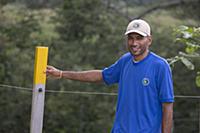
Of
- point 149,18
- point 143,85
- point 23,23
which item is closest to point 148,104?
point 143,85

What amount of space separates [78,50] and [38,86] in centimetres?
879

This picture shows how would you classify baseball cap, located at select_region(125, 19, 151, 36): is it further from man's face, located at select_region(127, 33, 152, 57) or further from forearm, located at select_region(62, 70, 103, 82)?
forearm, located at select_region(62, 70, 103, 82)

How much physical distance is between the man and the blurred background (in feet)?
24.5

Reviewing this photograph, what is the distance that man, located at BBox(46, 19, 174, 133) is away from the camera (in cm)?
238

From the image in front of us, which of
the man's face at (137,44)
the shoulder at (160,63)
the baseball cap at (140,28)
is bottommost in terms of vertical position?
the shoulder at (160,63)

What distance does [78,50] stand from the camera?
37.8ft

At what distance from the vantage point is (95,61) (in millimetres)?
11586

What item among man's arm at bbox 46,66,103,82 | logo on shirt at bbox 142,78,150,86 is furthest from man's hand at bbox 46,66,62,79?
logo on shirt at bbox 142,78,150,86

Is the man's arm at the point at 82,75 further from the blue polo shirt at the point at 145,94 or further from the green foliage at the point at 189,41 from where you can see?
the green foliage at the point at 189,41

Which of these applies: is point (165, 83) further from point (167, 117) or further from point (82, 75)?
point (82, 75)

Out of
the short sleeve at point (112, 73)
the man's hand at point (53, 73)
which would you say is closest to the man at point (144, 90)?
the short sleeve at point (112, 73)

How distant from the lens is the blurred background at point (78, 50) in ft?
33.4

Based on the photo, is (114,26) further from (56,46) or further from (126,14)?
(56,46)

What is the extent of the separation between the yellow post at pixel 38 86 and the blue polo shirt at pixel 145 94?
496mm
